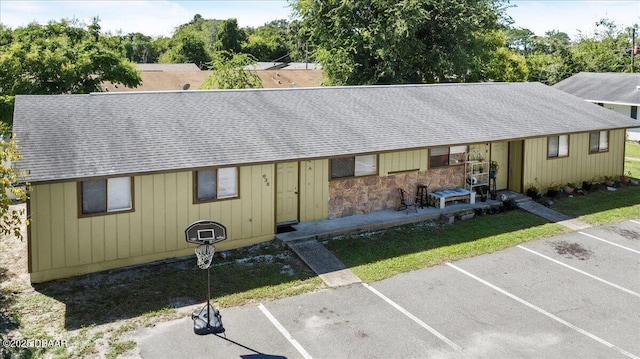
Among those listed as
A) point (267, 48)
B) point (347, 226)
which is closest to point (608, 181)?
point (347, 226)

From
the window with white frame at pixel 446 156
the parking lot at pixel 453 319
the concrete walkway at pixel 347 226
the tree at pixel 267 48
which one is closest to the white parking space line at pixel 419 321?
the parking lot at pixel 453 319

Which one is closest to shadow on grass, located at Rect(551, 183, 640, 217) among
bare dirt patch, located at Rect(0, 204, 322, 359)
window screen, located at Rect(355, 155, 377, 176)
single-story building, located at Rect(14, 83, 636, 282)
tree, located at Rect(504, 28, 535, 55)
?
single-story building, located at Rect(14, 83, 636, 282)

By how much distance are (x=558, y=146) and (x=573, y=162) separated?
3.41ft

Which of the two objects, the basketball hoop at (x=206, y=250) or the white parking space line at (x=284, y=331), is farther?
the basketball hoop at (x=206, y=250)

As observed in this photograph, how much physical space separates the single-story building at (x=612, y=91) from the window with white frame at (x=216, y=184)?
2951cm

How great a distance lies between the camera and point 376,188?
54.7 feet

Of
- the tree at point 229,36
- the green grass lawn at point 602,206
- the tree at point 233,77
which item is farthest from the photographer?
the tree at point 229,36

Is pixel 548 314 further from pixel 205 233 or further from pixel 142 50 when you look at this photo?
pixel 142 50

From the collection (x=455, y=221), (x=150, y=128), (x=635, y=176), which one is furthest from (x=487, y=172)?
(x=150, y=128)

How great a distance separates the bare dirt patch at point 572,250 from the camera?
556 inches

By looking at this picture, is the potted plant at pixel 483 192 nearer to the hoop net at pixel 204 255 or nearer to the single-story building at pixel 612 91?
the hoop net at pixel 204 255

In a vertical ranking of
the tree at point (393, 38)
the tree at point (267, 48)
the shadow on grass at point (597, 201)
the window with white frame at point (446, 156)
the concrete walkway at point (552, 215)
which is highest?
the tree at point (267, 48)

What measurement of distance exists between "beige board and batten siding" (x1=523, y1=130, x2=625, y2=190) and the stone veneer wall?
3208 mm

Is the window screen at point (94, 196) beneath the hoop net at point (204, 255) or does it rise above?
above
